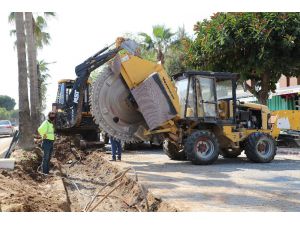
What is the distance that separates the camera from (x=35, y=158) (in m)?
13.6

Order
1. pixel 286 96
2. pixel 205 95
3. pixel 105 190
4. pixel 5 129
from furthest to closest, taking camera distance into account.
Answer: pixel 5 129, pixel 286 96, pixel 205 95, pixel 105 190

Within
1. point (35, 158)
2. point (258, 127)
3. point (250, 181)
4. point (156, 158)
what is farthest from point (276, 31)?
point (35, 158)

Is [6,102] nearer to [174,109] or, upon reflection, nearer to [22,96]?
[22,96]

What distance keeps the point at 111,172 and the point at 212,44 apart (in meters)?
9.01

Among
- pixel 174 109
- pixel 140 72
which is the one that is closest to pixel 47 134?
pixel 140 72

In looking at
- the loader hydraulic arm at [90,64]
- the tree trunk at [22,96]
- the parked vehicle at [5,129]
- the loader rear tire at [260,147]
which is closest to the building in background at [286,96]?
the loader rear tire at [260,147]

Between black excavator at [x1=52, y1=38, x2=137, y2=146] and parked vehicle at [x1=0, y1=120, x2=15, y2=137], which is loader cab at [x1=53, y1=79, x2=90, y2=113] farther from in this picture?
parked vehicle at [x1=0, y1=120, x2=15, y2=137]

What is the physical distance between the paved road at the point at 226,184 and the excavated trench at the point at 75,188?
1.33 feet

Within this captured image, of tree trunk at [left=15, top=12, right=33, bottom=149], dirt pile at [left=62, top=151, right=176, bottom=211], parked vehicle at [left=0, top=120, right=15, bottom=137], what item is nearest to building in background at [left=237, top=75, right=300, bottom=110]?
dirt pile at [left=62, top=151, right=176, bottom=211]

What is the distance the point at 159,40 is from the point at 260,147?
21044 mm

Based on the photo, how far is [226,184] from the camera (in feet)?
28.8

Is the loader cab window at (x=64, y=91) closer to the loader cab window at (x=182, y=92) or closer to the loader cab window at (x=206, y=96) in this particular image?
the loader cab window at (x=182, y=92)

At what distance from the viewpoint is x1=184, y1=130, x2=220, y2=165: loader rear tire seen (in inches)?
473

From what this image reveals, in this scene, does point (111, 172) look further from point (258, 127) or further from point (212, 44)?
point (212, 44)
